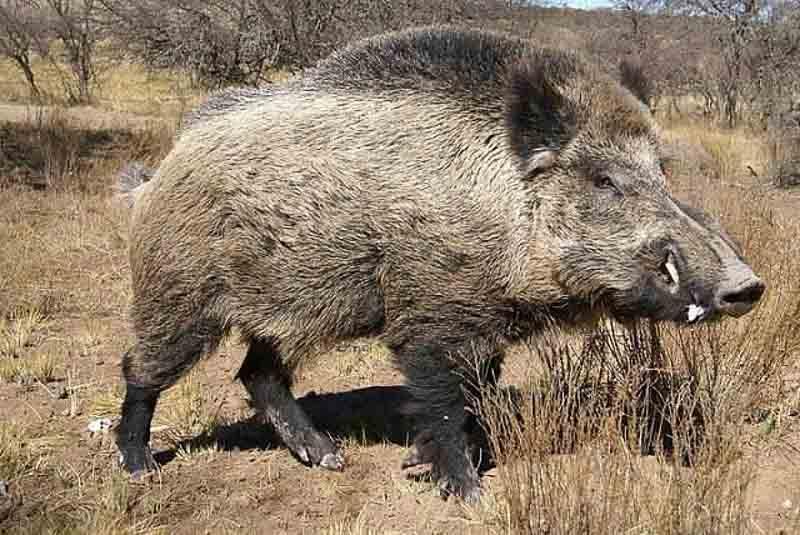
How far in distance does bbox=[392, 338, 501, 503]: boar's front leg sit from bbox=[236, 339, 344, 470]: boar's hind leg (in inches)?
26.8

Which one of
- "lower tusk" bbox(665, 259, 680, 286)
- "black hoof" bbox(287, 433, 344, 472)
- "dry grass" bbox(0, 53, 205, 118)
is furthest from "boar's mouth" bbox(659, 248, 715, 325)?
"dry grass" bbox(0, 53, 205, 118)

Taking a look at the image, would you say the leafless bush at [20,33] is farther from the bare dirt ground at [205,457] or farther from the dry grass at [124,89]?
the bare dirt ground at [205,457]

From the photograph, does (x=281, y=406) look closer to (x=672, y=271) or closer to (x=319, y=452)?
(x=319, y=452)

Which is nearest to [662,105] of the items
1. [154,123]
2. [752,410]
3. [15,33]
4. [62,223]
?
[154,123]

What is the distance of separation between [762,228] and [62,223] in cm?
672

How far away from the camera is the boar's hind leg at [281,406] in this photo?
436 cm

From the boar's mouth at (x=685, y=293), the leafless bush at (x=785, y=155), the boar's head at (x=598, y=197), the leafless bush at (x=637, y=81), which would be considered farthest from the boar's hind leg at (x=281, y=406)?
the leafless bush at (x=785, y=155)

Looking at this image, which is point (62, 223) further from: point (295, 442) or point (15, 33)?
point (15, 33)

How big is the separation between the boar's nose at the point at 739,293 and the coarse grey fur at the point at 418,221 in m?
0.20

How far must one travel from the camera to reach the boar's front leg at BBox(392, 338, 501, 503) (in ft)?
12.2

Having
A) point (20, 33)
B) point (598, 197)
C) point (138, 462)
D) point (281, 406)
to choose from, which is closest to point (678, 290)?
point (598, 197)

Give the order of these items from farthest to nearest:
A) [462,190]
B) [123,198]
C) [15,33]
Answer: [15,33]
[123,198]
[462,190]

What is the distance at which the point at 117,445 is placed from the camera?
4262 mm

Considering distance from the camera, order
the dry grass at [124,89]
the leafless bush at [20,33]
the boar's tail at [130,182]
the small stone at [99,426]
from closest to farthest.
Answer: the boar's tail at [130,182] → the small stone at [99,426] → the dry grass at [124,89] → the leafless bush at [20,33]
